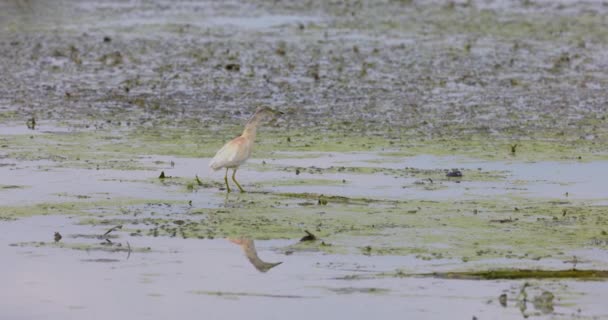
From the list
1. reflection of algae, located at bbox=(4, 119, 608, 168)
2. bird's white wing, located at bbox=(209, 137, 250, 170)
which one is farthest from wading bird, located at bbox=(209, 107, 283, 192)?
reflection of algae, located at bbox=(4, 119, 608, 168)

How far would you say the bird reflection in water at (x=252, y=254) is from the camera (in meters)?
8.34

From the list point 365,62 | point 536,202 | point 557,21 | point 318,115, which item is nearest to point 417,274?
point 536,202

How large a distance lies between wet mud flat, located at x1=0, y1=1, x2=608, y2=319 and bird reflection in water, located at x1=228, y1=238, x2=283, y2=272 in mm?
20

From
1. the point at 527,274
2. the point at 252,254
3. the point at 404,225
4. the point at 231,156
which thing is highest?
the point at 231,156

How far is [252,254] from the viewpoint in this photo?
28.5 ft

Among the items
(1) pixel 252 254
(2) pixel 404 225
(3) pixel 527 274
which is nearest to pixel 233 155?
(2) pixel 404 225

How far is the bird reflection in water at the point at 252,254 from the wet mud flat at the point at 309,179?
0.8 inches

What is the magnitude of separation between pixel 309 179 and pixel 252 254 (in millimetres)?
2906

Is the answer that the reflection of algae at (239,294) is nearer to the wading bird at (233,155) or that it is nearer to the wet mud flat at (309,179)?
the wet mud flat at (309,179)

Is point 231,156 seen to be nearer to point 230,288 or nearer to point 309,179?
point 309,179

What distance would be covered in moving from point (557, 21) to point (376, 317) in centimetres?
2140

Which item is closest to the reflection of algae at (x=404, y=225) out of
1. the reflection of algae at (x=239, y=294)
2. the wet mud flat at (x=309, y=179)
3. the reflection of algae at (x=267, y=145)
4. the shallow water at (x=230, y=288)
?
the wet mud flat at (x=309, y=179)

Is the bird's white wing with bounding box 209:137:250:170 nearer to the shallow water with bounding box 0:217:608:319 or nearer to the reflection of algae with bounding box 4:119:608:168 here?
the reflection of algae with bounding box 4:119:608:168

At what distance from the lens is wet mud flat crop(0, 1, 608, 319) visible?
777cm
